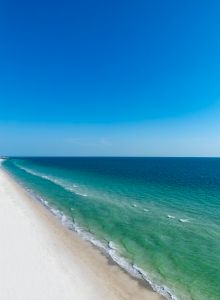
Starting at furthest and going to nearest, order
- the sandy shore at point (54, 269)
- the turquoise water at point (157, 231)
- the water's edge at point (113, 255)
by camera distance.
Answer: the turquoise water at point (157, 231) < the water's edge at point (113, 255) < the sandy shore at point (54, 269)

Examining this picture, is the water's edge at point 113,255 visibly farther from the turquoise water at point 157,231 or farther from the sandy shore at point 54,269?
the sandy shore at point 54,269

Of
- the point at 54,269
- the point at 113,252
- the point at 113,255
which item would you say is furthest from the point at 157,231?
the point at 54,269

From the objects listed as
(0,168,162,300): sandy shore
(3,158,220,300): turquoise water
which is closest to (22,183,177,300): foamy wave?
(3,158,220,300): turquoise water

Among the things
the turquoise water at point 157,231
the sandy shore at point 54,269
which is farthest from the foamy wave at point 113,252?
the sandy shore at point 54,269

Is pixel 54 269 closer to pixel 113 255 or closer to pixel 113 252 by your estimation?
pixel 113 255

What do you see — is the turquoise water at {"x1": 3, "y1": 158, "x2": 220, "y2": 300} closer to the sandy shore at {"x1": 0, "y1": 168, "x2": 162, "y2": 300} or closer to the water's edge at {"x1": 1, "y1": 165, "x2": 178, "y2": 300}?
the water's edge at {"x1": 1, "y1": 165, "x2": 178, "y2": 300}

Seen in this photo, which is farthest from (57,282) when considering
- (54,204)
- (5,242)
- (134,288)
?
(54,204)

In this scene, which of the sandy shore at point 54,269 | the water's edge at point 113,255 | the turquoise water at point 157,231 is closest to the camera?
the sandy shore at point 54,269

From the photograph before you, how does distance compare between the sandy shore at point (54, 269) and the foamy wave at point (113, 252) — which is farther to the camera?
the foamy wave at point (113, 252)
